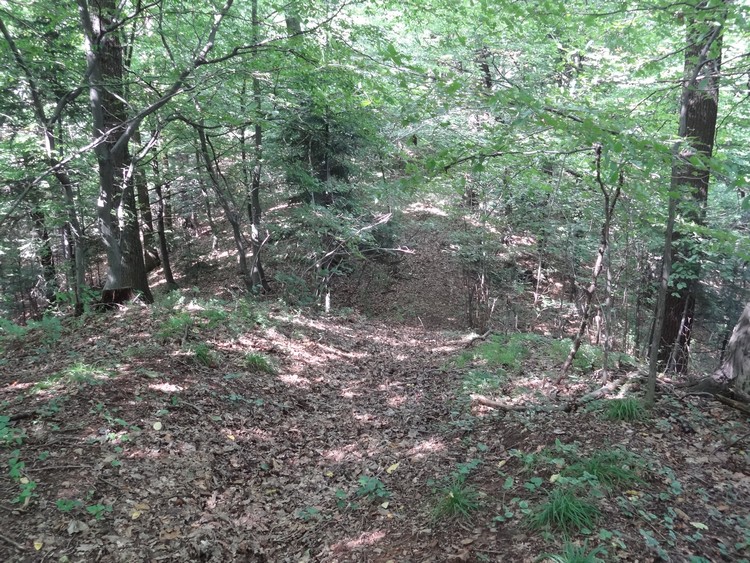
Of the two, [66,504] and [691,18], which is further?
[691,18]

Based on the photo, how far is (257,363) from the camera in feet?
23.4

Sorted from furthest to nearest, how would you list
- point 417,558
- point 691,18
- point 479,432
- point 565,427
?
1. point 479,432
2. point 565,427
3. point 691,18
4. point 417,558

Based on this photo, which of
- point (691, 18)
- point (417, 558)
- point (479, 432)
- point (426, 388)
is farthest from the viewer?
point (426, 388)

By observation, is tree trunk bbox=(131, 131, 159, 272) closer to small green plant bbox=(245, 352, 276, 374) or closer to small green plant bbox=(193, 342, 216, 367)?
small green plant bbox=(193, 342, 216, 367)

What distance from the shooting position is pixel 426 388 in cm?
744

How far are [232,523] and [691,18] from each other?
6575 millimetres

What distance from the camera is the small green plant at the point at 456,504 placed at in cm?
378

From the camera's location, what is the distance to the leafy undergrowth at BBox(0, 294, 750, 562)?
3.38 meters

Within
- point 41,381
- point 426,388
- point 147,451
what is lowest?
point 426,388

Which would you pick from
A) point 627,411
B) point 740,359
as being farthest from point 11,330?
point 740,359

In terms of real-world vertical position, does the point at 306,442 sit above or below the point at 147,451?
below

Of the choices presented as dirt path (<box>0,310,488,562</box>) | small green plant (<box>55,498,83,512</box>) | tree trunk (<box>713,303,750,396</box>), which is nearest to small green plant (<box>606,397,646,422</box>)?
tree trunk (<box>713,303,750,396</box>)

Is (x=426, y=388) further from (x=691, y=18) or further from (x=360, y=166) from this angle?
(x=360, y=166)

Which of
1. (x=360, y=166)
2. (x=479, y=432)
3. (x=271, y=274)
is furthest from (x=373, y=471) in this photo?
(x=271, y=274)
